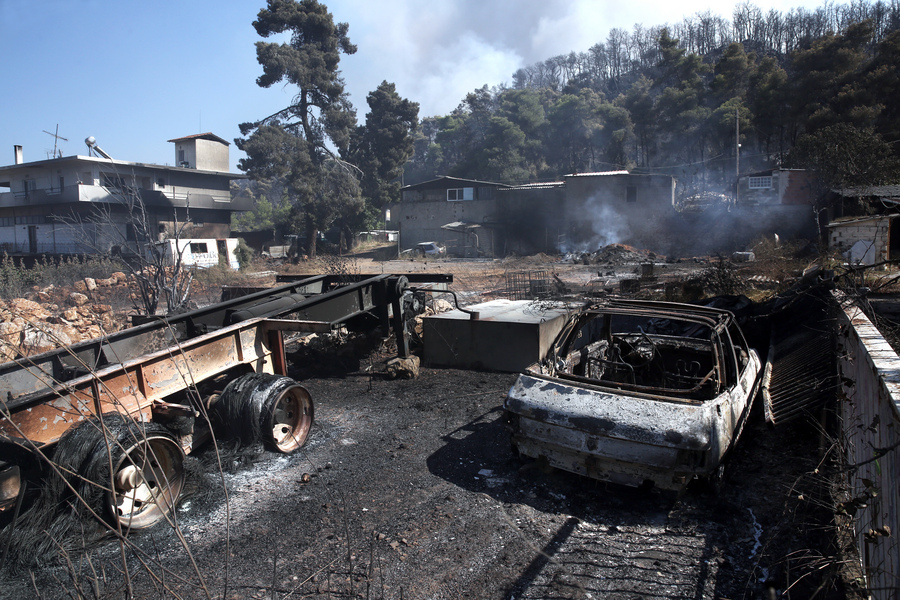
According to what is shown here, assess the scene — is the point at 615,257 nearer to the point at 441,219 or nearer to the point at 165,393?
the point at 441,219

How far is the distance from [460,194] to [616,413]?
3945 cm

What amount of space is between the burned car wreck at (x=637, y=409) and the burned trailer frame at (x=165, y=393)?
2.48 m

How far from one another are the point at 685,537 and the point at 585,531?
0.71m

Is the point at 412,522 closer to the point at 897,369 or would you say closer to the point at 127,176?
the point at 897,369

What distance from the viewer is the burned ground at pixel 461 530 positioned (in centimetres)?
338

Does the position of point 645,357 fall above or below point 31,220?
→ below

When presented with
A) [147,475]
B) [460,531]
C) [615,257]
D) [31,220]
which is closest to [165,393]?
[147,475]

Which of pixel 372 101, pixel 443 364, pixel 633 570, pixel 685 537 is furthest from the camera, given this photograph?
pixel 372 101

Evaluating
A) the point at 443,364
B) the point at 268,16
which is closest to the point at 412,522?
the point at 443,364

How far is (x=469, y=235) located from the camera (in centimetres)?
4028

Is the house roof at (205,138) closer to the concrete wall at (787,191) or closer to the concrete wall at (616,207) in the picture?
the concrete wall at (616,207)

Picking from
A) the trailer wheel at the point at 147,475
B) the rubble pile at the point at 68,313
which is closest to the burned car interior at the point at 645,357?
the trailer wheel at the point at 147,475

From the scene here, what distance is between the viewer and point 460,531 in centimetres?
402

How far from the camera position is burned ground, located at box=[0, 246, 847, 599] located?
338 centimetres
